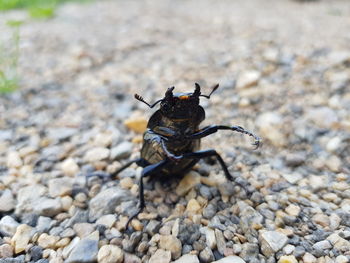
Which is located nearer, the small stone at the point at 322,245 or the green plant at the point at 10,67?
the small stone at the point at 322,245

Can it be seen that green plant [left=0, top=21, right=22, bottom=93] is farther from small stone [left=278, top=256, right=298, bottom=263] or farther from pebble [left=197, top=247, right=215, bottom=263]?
small stone [left=278, top=256, right=298, bottom=263]

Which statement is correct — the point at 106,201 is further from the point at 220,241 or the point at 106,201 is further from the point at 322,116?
the point at 322,116

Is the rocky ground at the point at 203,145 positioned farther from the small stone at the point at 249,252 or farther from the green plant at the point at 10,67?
the green plant at the point at 10,67

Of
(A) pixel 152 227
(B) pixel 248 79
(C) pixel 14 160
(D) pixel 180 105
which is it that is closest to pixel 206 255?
(A) pixel 152 227

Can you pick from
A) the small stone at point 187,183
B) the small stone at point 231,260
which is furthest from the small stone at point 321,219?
the small stone at point 187,183

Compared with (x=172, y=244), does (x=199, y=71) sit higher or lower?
higher

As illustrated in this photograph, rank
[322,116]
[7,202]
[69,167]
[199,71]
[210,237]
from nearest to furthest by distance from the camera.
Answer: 1. [210,237]
2. [7,202]
3. [69,167]
4. [322,116]
5. [199,71]
